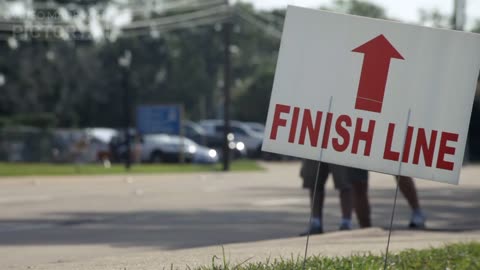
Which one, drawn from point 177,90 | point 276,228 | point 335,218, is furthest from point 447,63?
point 177,90

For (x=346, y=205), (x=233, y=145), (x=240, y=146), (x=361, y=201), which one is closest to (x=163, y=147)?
(x=233, y=145)

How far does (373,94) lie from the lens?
780 cm

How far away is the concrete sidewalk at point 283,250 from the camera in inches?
371

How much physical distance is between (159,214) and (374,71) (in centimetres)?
1062

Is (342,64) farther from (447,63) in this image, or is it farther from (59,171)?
(59,171)

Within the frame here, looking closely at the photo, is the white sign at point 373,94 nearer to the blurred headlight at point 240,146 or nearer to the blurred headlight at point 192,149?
the blurred headlight at point 192,149

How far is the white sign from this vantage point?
769 cm

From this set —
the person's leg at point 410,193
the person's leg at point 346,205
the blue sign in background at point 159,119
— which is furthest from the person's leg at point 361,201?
the blue sign in background at point 159,119

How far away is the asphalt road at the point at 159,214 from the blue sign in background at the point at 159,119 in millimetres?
16017

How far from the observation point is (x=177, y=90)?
3381 inches

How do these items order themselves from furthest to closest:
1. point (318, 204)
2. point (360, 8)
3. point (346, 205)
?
point (360, 8) < point (346, 205) < point (318, 204)

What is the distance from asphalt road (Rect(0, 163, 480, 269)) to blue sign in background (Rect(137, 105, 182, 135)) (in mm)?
16017

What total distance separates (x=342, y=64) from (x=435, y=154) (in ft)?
2.93

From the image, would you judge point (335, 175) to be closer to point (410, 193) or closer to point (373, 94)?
point (410, 193)
